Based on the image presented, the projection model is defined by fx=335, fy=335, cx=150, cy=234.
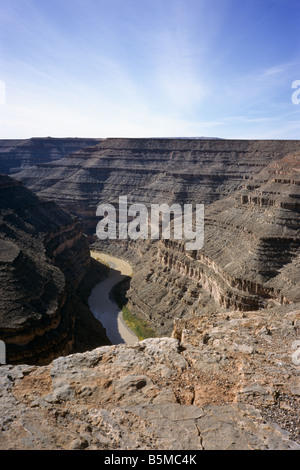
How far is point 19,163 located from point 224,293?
16800 centimetres

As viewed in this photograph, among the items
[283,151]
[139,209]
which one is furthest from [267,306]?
[283,151]

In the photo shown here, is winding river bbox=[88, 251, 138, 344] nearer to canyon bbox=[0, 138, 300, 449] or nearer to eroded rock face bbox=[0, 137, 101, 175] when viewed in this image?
canyon bbox=[0, 138, 300, 449]

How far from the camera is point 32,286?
38.0 meters

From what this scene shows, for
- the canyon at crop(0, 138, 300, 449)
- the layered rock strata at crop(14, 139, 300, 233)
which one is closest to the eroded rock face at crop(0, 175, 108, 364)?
the canyon at crop(0, 138, 300, 449)

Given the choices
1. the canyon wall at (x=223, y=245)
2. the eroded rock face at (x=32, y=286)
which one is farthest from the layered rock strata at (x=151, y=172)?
the eroded rock face at (x=32, y=286)

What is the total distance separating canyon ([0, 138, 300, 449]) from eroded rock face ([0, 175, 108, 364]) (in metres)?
0.18

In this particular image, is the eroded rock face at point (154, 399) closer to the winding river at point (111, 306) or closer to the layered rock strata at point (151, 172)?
the winding river at point (111, 306)

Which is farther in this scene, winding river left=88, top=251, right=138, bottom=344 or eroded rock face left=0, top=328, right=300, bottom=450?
winding river left=88, top=251, right=138, bottom=344

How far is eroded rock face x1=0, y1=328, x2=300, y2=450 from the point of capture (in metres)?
7.77

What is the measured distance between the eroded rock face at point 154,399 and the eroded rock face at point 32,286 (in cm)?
2342

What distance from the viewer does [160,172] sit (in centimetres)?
12444

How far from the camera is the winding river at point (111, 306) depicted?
4795cm

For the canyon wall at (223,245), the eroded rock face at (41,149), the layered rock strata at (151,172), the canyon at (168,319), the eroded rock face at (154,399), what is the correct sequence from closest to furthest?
1. the eroded rock face at (154,399)
2. the canyon at (168,319)
3. the canyon wall at (223,245)
4. the layered rock strata at (151,172)
5. the eroded rock face at (41,149)
